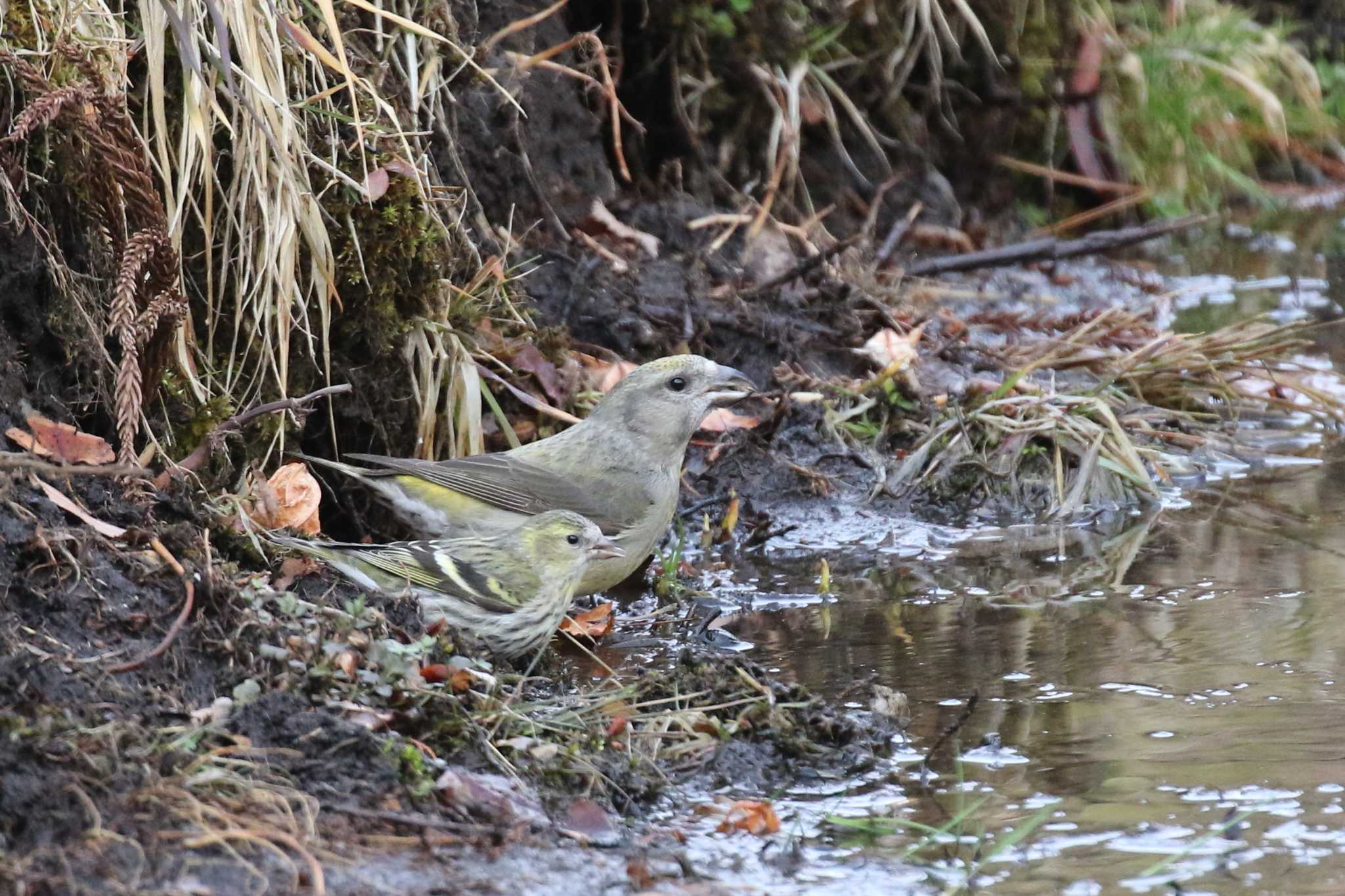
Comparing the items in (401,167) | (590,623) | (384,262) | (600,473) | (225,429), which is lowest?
(590,623)

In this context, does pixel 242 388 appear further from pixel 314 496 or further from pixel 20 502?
pixel 20 502

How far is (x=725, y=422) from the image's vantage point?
6922mm

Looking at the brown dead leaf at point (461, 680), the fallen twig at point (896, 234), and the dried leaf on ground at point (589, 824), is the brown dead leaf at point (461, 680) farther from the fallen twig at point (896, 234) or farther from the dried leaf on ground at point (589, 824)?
the fallen twig at point (896, 234)

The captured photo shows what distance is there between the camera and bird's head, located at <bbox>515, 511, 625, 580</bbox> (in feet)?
16.7

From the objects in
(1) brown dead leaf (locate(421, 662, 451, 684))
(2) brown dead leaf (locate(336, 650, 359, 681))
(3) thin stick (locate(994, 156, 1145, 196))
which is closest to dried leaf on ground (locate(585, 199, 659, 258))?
(3) thin stick (locate(994, 156, 1145, 196))

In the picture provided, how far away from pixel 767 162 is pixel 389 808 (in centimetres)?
588

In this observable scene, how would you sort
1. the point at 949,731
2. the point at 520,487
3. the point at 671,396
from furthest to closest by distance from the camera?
1. the point at 671,396
2. the point at 520,487
3. the point at 949,731

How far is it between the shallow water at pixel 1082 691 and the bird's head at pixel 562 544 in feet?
1.75

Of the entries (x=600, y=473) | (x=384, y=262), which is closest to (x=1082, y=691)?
(x=600, y=473)

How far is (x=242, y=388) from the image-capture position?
5.26 meters

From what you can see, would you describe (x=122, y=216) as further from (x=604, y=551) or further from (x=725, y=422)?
(x=725, y=422)

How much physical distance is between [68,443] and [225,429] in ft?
1.50

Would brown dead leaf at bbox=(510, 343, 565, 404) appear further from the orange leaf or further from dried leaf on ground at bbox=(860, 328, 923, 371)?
the orange leaf

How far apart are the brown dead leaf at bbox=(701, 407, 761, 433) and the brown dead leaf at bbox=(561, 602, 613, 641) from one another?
1.50 metres
